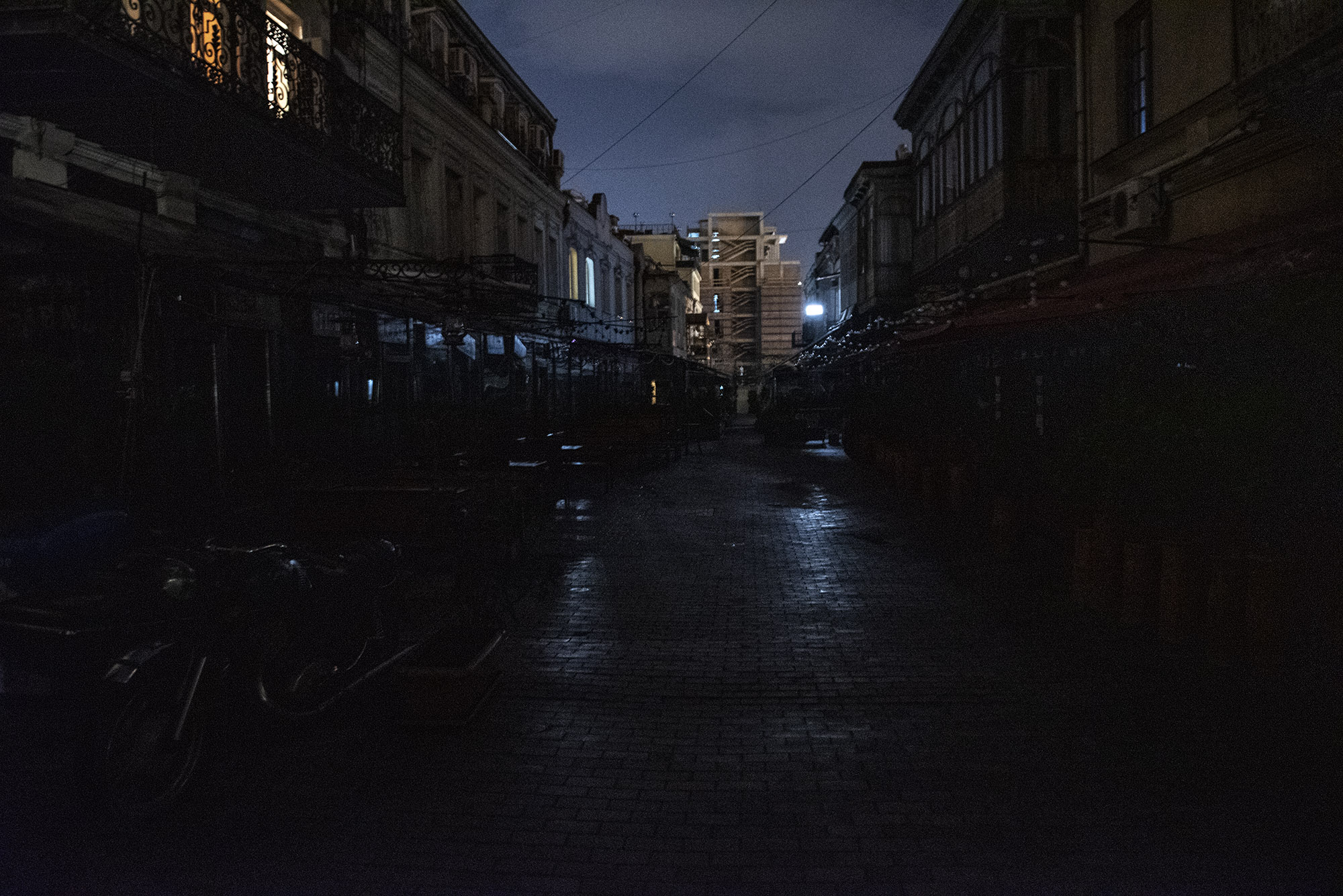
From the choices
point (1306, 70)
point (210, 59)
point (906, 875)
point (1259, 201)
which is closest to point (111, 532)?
Result: point (906, 875)

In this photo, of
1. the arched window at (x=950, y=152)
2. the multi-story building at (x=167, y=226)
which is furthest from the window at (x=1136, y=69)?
the multi-story building at (x=167, y=226)

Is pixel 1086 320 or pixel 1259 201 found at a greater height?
pixel 1259 201

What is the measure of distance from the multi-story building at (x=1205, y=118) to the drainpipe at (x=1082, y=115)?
0.09ft

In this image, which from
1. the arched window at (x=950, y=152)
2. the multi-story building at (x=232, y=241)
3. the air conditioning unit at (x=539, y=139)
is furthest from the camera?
the air conditioning unit at (x=539, y=139)

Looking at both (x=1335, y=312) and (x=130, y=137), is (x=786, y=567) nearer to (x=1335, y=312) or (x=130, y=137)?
(x=1335, y=312)

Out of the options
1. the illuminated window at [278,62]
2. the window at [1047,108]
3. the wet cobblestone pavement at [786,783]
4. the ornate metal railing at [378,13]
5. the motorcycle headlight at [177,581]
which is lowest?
the wet cobblestone pavement at [786,783]

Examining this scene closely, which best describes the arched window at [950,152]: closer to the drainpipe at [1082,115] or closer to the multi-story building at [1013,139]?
the multi-story building at [1013,139]

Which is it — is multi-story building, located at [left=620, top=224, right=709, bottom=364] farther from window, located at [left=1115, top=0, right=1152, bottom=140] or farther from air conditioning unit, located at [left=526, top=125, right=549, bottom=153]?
window, located at [left=1115, top=0, right=1152, bottom=140]

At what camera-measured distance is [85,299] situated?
9.37 m

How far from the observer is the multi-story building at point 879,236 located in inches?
1155

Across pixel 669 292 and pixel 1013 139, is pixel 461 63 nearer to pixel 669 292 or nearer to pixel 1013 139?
pixel 1013 139

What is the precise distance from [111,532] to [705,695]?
365cm

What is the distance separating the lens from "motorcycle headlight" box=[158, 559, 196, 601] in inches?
173

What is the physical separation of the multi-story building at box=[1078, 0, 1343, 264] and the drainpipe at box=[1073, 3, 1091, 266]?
0.03 meters
